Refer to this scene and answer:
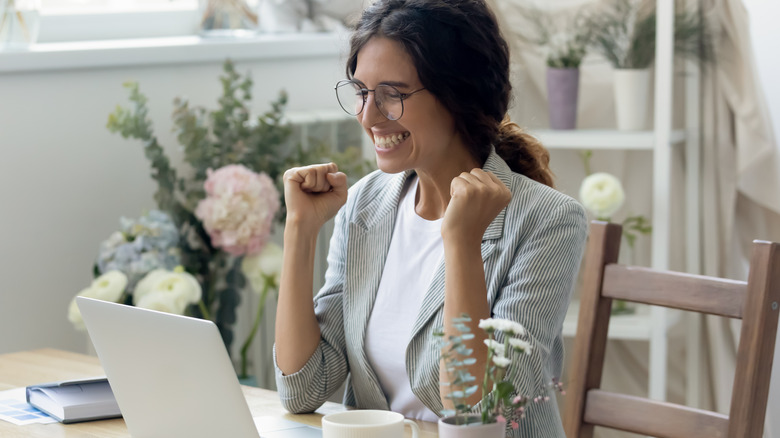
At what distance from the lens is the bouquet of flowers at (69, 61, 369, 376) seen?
7.07 ft

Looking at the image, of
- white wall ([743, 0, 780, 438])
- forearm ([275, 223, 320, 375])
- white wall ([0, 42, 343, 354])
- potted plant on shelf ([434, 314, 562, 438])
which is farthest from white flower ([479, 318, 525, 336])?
white wall ([743, 0, 780, 438])

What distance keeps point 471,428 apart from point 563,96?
6.02 ft

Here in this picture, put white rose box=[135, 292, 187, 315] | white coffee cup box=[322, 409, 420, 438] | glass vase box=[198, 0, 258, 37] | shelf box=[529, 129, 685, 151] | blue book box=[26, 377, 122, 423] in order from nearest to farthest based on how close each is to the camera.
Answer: white coffee cup box=[322, 409, 420, 438]
blue book box=[26, 377, 122, 423]
white rose box=[135, 292, 187, 315]
shelf box=[529, 129, 685, 151]
glass vase box=[198, 0, 258, 37]

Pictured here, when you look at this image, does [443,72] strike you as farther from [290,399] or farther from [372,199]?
[290,399]

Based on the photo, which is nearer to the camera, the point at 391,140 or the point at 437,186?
the point at 391,140

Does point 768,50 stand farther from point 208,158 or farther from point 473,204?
point 473,204

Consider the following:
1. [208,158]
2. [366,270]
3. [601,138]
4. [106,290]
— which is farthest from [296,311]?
[601,138]

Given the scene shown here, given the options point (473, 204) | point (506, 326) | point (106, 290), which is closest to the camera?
point (506, 326)

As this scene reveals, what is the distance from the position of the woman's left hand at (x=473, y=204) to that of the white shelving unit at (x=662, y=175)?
1292mm

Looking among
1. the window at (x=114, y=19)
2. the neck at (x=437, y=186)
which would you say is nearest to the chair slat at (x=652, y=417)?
the neck at (x=437, y=186)

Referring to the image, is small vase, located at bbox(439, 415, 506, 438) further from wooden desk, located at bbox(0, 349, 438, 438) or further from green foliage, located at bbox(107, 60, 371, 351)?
green foliage, located at bbox(107, 60, 371, 351)

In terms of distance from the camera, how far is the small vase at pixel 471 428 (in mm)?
990

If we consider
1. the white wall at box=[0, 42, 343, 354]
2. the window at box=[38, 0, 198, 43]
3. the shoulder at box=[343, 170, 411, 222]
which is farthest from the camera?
the window at box=[38, 0, 198, 43]

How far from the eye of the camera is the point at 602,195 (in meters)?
2.57
